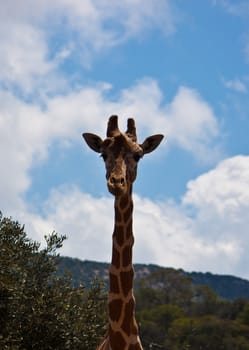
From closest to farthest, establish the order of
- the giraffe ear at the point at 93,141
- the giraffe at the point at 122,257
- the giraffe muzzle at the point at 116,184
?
the giraffe muzzle at the point at 116,184, the giraffe at the point at 122,257, the giraffe ear at the point at 93,141

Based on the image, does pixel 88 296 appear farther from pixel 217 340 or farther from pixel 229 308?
pixel 229 308

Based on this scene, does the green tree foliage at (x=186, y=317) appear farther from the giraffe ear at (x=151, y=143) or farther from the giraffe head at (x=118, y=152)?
the giraffe head at (x=118, y=152)

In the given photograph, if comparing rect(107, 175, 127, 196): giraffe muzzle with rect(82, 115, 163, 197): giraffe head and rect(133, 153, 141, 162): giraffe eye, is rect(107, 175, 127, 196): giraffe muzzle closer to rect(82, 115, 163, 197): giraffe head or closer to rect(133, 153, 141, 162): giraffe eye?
rect(82, 115, 163, 197): giraffe head

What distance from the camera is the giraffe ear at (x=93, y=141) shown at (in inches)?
444

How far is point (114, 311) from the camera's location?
1048 cm

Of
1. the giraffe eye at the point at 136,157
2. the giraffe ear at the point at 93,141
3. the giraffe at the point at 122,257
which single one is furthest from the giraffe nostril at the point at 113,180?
the giraffe ear at the point at 93,141

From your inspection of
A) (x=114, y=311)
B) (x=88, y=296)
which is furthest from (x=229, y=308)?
(x=114, y=311)

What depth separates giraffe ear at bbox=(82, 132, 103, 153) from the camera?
1129 centimetres

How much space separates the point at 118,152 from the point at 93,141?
110 centimetres

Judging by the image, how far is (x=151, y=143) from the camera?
11.7m

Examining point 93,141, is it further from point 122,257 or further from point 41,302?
point 41,302

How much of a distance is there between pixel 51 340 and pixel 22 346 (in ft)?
2.21

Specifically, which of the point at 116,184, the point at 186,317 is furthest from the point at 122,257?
the point at 186,317

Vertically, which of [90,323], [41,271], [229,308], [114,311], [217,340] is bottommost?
[114,311]
